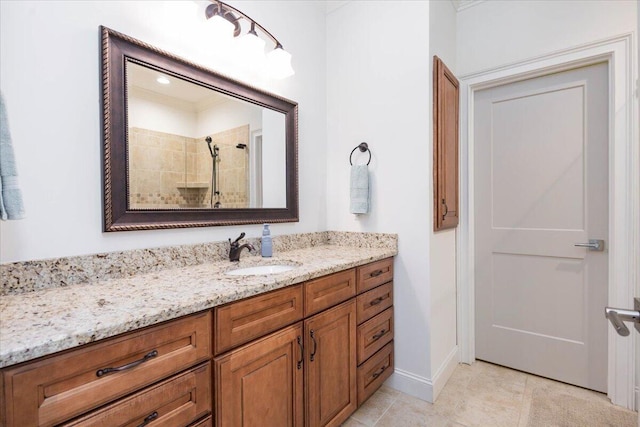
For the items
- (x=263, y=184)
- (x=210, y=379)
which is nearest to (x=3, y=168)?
(x=210, y=379)

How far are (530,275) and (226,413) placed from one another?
85.0 inches

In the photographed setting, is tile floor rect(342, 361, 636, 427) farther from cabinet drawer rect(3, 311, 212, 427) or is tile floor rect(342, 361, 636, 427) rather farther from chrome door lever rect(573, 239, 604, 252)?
cabinet drawer rect(3, 311, 212, 427)

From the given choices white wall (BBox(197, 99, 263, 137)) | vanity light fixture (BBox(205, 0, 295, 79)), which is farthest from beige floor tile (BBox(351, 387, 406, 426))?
vanity light fixture (BBox(205, 0, 295, 79))

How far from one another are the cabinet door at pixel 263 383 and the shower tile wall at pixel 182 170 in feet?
2.57

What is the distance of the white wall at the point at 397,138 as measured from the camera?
6.40 feet

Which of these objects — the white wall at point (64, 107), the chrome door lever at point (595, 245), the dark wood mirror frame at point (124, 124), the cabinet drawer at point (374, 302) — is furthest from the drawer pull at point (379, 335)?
the chrome door lever at point (595, 245)

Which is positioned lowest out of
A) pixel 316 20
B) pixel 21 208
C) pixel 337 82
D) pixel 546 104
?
pixel 21 208

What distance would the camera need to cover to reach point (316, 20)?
2.32 m

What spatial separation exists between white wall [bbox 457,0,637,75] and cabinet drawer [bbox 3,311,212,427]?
8.22 ft

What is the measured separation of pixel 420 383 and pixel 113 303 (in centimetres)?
180

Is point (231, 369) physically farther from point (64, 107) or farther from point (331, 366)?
point (64, 107)

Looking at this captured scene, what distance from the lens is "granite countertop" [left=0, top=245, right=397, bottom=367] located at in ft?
2.29

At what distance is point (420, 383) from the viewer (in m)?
1.97

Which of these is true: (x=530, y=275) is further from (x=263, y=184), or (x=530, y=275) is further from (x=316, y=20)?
(x=316, y=20)
